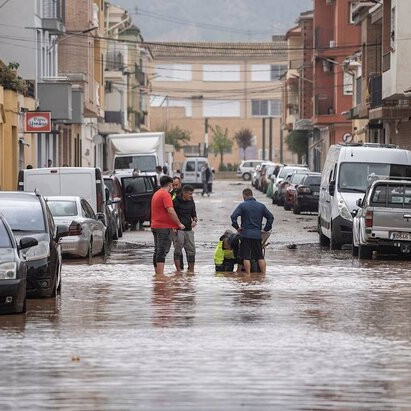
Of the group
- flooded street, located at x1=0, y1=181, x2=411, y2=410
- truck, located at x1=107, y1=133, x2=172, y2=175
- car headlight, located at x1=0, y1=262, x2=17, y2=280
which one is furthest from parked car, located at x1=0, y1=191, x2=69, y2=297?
truck, located at x1=107, y1=133, x2=172, y2=175

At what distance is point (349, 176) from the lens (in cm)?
3625

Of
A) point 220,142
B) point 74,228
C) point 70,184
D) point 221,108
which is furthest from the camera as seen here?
point 221,108

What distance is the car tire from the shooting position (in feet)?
104

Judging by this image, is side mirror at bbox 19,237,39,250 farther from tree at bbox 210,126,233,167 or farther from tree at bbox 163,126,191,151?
tree at bbox 210,126,233,167

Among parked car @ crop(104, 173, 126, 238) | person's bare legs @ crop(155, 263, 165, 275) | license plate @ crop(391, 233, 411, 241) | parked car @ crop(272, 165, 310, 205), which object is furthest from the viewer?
parked car @ crop(272, 165, 310, 205)

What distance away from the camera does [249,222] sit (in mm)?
26969

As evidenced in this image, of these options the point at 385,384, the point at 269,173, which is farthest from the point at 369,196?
the point at 269,173

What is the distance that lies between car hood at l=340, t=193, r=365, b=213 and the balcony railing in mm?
20985

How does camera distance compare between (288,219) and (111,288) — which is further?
(288,219)

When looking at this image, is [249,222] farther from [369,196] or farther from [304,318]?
[304,318]

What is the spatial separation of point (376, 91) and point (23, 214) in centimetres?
3575

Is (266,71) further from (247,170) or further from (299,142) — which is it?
(299,142)

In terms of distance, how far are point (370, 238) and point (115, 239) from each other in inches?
411

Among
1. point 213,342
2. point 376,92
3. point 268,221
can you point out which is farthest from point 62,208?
point 376,92
